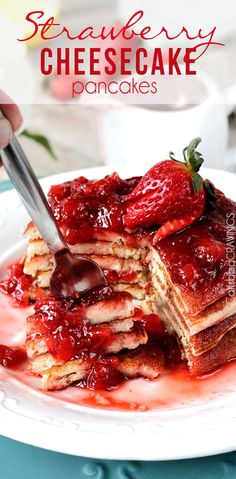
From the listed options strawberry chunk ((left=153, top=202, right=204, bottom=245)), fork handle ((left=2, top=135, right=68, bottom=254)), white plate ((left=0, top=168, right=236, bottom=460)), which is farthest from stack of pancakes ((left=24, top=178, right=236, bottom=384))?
fork handle ((left=2, top=135, right=68, bottom=254))

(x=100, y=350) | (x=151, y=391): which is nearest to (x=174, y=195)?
(x=100, y=350)

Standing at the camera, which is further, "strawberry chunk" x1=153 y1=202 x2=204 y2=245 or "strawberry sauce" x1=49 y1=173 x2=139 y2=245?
"strawberry sauce" x1=49 y1=173 x2=139 y2=245

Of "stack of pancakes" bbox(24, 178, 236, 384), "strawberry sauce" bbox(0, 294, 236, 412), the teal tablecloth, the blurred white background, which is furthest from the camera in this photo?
the blurred white background

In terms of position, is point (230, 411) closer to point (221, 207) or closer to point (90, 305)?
point (90, 305)

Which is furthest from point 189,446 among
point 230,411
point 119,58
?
point 119,58

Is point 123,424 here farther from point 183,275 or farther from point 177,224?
point 177,224

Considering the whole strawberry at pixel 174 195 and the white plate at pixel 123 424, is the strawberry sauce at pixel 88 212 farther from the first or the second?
the white plate at pixel 123 424

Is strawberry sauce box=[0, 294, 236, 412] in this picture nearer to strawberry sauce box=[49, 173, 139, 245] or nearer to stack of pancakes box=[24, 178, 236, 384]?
stack of pancakes box=[24, 178, 236, 384]
